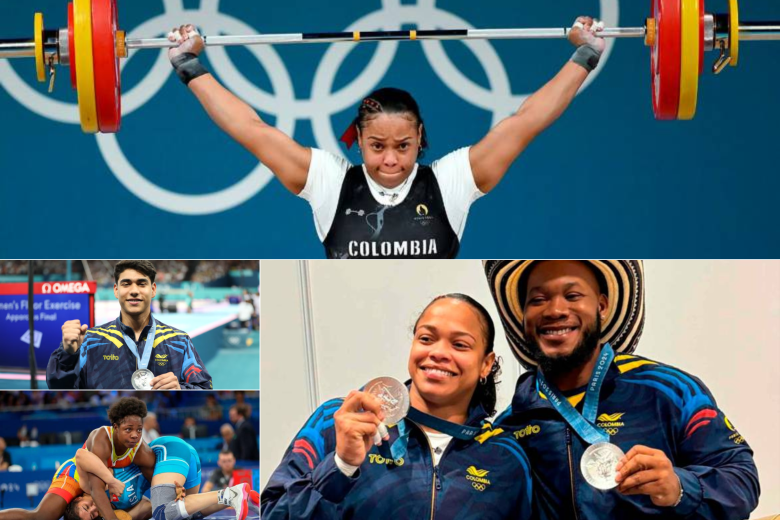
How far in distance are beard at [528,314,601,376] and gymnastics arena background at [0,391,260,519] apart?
0.88 meters

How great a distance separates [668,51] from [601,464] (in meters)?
1.44

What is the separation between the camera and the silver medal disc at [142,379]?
130 inches

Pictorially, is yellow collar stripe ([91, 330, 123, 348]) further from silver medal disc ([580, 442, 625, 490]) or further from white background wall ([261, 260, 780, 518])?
silver medal disc ([580, 442, 625, 490])

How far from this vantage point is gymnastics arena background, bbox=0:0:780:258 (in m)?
5.53

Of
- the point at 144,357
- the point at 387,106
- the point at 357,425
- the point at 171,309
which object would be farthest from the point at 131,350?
the point at 387,106

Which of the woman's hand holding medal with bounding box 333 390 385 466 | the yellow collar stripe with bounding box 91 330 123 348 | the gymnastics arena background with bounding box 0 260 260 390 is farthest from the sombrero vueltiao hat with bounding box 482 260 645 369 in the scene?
the yellow collar stripe with bounding box 91 330 123 348

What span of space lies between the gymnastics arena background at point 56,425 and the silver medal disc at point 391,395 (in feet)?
1.46

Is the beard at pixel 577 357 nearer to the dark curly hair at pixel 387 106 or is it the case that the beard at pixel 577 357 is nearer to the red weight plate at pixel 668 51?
the red weight plate at pixel 668 51

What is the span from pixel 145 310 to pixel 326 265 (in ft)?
1.79

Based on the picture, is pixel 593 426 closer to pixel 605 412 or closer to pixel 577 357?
pixel 605 412

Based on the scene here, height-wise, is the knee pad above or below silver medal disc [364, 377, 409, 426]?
below

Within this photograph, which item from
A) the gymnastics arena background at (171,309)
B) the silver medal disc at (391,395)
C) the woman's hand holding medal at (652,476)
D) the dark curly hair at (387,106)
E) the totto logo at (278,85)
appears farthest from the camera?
the totto logo at (278,85)

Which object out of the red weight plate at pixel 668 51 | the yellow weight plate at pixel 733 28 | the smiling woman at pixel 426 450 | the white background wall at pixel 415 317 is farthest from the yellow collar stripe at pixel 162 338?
the yellow weight plate at pixel 733 28

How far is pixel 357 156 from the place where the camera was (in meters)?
5.58
